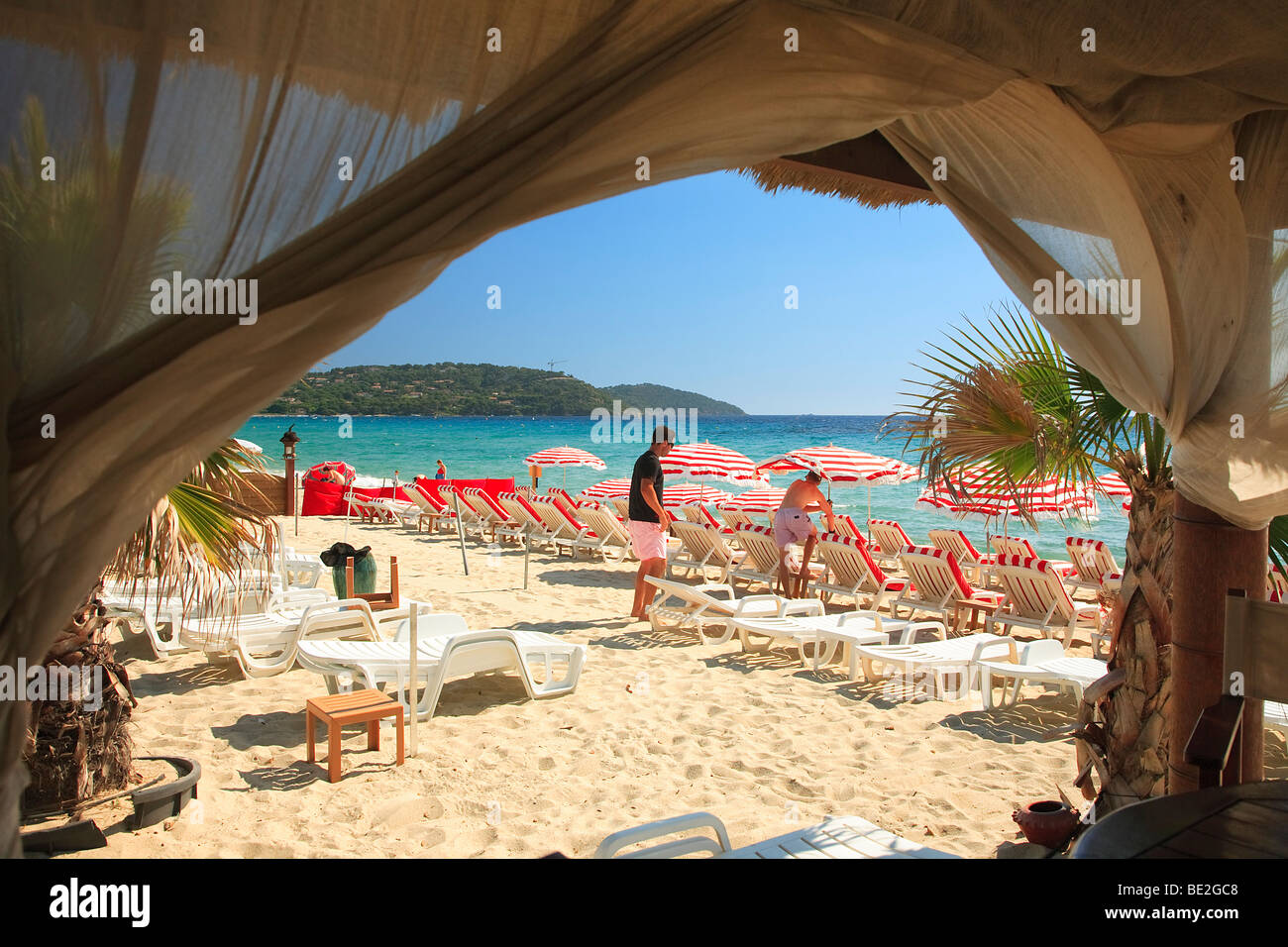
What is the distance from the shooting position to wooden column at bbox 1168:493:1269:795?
2664mm

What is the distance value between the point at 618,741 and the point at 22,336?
144 inches

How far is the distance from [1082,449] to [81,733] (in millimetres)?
4153

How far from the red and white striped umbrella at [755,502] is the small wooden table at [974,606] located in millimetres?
5658

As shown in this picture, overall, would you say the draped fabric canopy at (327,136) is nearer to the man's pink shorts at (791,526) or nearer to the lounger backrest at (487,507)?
the man's pink shorts at (791,526)

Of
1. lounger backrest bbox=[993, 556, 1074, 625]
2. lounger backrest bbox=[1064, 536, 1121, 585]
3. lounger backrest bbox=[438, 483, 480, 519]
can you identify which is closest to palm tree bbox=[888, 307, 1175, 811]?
lounger backrest bbox=[993, 556, 1074, 625]

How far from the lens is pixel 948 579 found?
7.64m

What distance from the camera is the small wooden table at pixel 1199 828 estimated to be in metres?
1.76

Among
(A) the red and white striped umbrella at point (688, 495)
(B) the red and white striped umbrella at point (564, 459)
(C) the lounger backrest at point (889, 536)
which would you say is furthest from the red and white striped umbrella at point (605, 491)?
(C) the lounger backrest at point (889, 536)

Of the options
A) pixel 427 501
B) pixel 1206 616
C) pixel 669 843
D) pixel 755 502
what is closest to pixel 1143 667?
pixel 1206 616

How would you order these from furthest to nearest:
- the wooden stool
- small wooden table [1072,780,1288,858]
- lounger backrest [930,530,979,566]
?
lounger backrest [930,530,979,566] < the wooden stool < small wooden table [1072,780,1288,858]

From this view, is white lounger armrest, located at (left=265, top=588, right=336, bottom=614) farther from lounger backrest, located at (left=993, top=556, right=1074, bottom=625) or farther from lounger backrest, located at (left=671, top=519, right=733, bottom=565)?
lounger backrest, located at (left=993, top=556, right=1074, bottom=625)

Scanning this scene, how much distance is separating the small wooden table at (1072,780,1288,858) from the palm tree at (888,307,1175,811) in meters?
0.77
